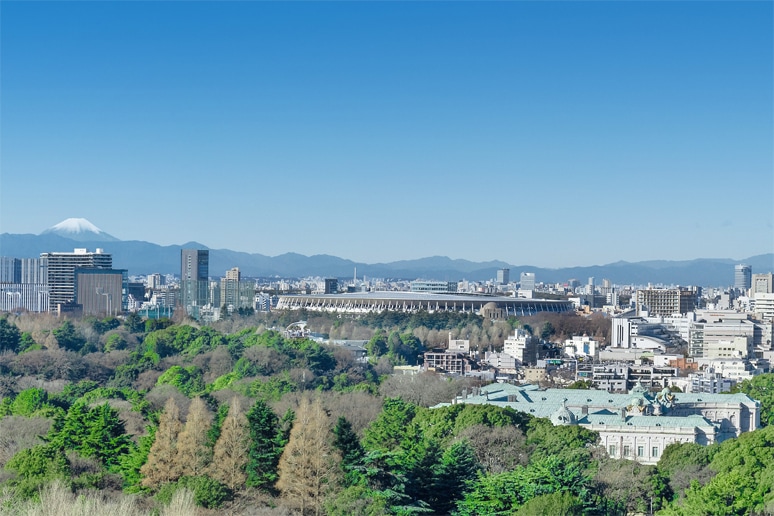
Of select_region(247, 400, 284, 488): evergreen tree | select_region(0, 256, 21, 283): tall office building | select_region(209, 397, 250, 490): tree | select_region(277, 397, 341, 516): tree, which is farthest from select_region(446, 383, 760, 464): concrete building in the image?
select_region(0, 256, 21, 283): tall office building

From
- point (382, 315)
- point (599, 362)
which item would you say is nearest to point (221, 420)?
point (599, 362)

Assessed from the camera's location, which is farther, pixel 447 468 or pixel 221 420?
pixel 221 420

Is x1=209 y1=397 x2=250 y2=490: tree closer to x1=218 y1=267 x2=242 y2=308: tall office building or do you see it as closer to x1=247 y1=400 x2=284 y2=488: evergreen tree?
x1=247 y1=400 x2=284 y2=488: evergreen tree

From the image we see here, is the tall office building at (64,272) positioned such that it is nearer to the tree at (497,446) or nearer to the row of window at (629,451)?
the row of window at (629,451)

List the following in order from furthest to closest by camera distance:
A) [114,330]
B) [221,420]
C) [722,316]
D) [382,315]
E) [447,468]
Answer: [382,315] → [722,316] → [114,330] → [221,420] → [447,468]

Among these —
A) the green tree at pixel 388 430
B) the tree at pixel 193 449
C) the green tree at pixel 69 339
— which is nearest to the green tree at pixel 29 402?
the green tree at pixel 388 430

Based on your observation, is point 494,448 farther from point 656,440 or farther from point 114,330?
point 114,330

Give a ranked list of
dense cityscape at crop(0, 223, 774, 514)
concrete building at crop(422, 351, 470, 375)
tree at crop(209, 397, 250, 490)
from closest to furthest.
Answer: dense cityscape at crop(0, 223, 774, 514) → tree at crop(209, 397, 250, 490) → concrete building at crop(422, 351, 470, 375)
